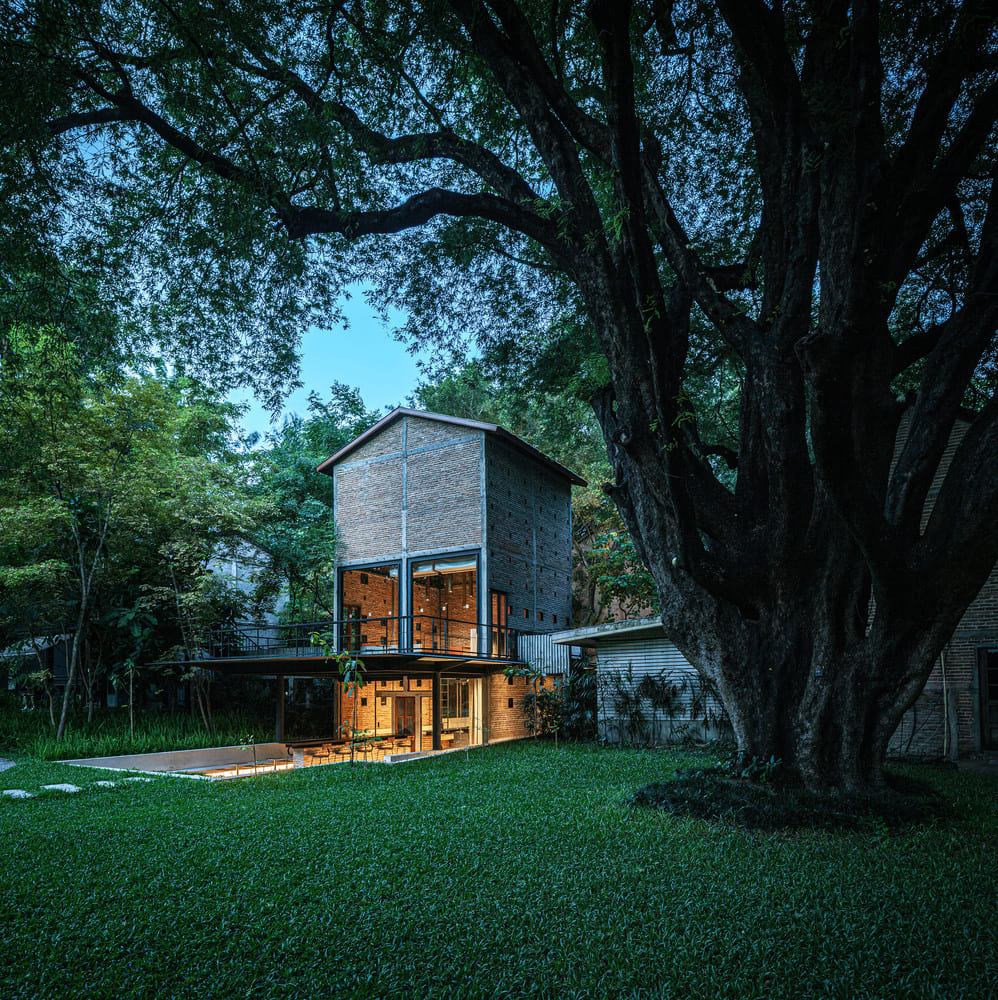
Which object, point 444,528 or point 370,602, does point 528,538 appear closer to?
point 444,528

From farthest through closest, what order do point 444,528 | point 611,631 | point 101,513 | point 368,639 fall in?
point 368,639 → point 444,528 → point 101,513 → point 611,631

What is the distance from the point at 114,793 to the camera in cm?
848

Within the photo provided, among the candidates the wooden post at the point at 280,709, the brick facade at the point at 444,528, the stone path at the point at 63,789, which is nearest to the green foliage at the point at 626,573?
the brick facade at the point at 444,528

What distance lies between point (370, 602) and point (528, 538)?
206 inches

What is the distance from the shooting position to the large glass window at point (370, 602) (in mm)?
18125

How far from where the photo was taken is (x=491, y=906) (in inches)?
157

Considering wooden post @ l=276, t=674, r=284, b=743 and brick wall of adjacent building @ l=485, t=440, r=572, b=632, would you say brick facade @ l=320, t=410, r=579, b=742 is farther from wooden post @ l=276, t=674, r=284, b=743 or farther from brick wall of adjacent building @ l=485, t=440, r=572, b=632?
wooden post @ l=276, t=674, r=284, b=743

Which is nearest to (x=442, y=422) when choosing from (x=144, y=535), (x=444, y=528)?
(x=444, y=528)

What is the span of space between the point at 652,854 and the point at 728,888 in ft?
2.83

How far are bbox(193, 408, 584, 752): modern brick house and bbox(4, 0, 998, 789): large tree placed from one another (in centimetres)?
920

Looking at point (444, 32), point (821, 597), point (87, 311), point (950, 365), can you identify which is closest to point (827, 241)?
point (950, 365)

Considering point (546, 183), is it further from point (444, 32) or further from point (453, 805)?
point (453, 805)

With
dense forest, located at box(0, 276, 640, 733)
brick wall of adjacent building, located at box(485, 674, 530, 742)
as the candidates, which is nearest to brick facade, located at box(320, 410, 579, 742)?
brick wall of adjacent building, located at box(485, 674, 530, 742)

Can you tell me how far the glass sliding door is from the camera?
1900 cm
